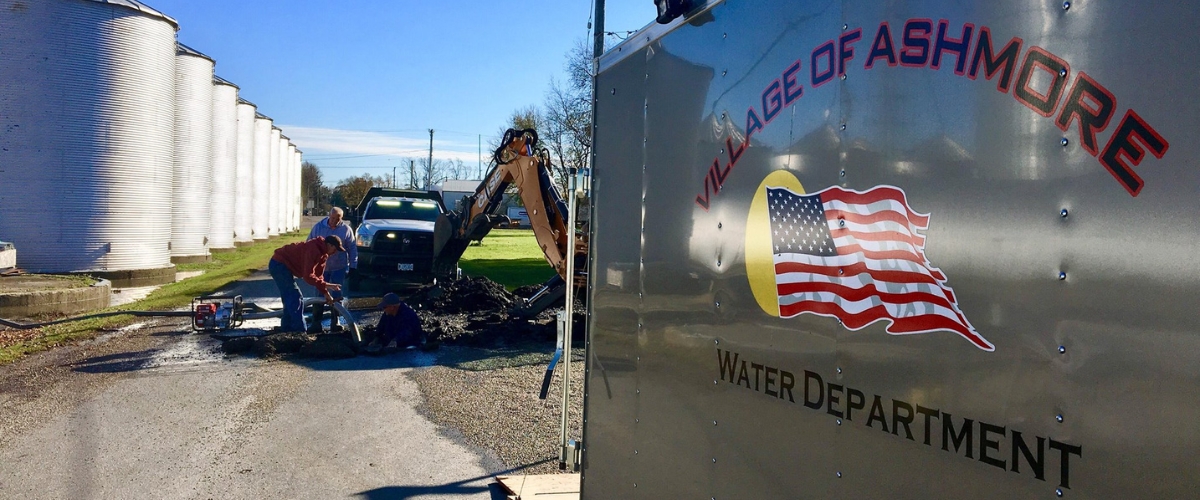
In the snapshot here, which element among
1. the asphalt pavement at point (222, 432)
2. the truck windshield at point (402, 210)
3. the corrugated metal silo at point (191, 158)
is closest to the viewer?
the asphalt pavement at point (222, 432)

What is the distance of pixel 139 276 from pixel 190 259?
20.2 feet

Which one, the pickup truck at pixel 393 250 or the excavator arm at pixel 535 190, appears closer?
the excavator arm at pixel 535 190

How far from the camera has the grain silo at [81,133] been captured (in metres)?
17.4

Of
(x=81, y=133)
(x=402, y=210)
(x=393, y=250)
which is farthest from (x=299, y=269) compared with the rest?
(x=81, y=133)

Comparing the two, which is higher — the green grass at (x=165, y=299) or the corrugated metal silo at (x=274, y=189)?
the corrugated metal silo at (x=274, y=189)

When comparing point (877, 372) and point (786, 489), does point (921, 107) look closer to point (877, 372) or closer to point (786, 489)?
point (877, 372)

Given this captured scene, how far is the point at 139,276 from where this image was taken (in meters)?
19.2

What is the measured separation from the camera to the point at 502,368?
10062 mm

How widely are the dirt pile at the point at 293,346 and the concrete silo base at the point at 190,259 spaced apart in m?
15.2

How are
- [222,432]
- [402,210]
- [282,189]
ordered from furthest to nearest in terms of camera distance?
[282,189] → [402,210] → [222,432]

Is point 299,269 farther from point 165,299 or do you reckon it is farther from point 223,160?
→ point 223,160

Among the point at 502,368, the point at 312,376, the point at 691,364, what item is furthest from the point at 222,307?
the point at 691,364

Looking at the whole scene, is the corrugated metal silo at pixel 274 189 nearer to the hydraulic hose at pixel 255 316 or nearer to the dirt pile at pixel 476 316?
the dirt pile at pixel 476 316

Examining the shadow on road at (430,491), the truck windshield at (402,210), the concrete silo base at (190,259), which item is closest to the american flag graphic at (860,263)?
the shadow on road at (430,491)
